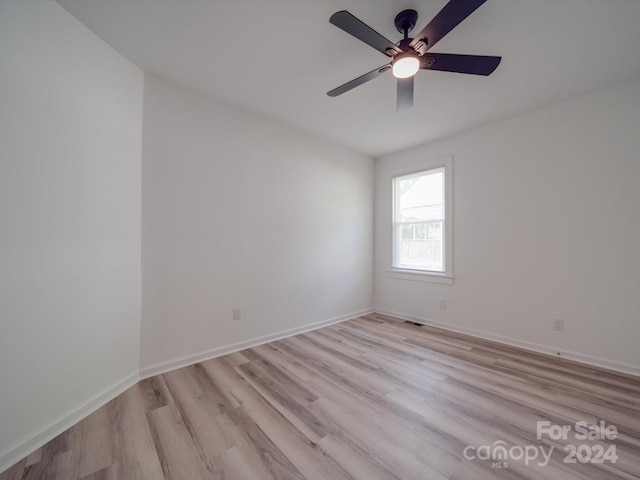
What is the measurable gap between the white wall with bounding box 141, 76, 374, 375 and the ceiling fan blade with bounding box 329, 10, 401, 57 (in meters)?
1.73

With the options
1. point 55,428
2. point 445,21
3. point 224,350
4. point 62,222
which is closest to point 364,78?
point 445,21

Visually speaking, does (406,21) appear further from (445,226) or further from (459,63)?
(445,226)

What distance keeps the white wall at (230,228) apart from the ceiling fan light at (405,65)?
175 cm

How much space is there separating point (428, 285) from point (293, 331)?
6.64 feet

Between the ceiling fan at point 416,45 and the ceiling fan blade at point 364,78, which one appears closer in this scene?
the ceiling fan at point 416,45

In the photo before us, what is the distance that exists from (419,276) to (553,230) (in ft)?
5.24

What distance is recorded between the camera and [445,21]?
1354 mm

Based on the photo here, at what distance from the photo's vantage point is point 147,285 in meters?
2.22

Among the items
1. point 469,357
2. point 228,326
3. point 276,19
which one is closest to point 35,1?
point 276,19

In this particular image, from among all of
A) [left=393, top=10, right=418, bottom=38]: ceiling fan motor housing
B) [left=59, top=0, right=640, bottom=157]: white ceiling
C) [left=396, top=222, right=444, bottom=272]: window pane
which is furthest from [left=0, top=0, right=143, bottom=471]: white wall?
[left=396, top=222, right=444, bottom=272]: window pane

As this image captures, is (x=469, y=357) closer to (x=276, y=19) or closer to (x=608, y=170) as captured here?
(x=608, y=170)

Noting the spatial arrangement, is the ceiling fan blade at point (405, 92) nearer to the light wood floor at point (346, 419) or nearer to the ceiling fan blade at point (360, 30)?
the ceiling fan blade at point (360, 30)

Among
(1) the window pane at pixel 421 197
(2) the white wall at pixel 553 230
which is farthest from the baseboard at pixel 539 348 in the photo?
(1) the window pane at pixel 421 197

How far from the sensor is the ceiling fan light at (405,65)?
162cm
